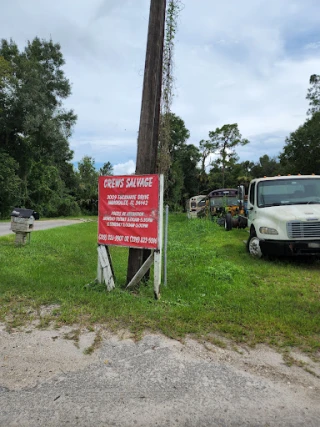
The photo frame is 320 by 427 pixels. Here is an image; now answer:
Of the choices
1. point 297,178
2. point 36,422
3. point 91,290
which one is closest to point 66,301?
point 91,290

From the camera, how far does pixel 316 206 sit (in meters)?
7.75

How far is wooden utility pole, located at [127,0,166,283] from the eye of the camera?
5379mm

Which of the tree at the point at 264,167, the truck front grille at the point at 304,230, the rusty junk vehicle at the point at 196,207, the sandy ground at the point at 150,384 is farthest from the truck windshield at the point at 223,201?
→ the tree at the point at 264,167

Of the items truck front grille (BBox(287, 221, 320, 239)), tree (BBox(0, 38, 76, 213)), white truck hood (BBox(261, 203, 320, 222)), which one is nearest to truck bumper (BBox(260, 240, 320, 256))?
truck front grille (BBox(287, 221, 320, 239))

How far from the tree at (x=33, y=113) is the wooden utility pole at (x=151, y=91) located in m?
25.0

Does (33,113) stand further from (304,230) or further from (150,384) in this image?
(150,384)

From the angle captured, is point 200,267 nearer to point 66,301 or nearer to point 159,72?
point 66,301

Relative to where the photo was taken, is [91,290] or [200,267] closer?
[91,290]

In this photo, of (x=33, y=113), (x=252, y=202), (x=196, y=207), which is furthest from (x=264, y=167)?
(x=252, y=202)

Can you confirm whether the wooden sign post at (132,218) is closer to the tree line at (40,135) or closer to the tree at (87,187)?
the tree line at (40,135)

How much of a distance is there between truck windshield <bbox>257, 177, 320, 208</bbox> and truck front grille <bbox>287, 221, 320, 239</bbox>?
111 cm

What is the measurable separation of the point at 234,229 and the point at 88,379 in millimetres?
13278

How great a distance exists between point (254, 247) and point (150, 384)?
20.1ft

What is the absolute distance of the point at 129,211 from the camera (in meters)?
5.25
